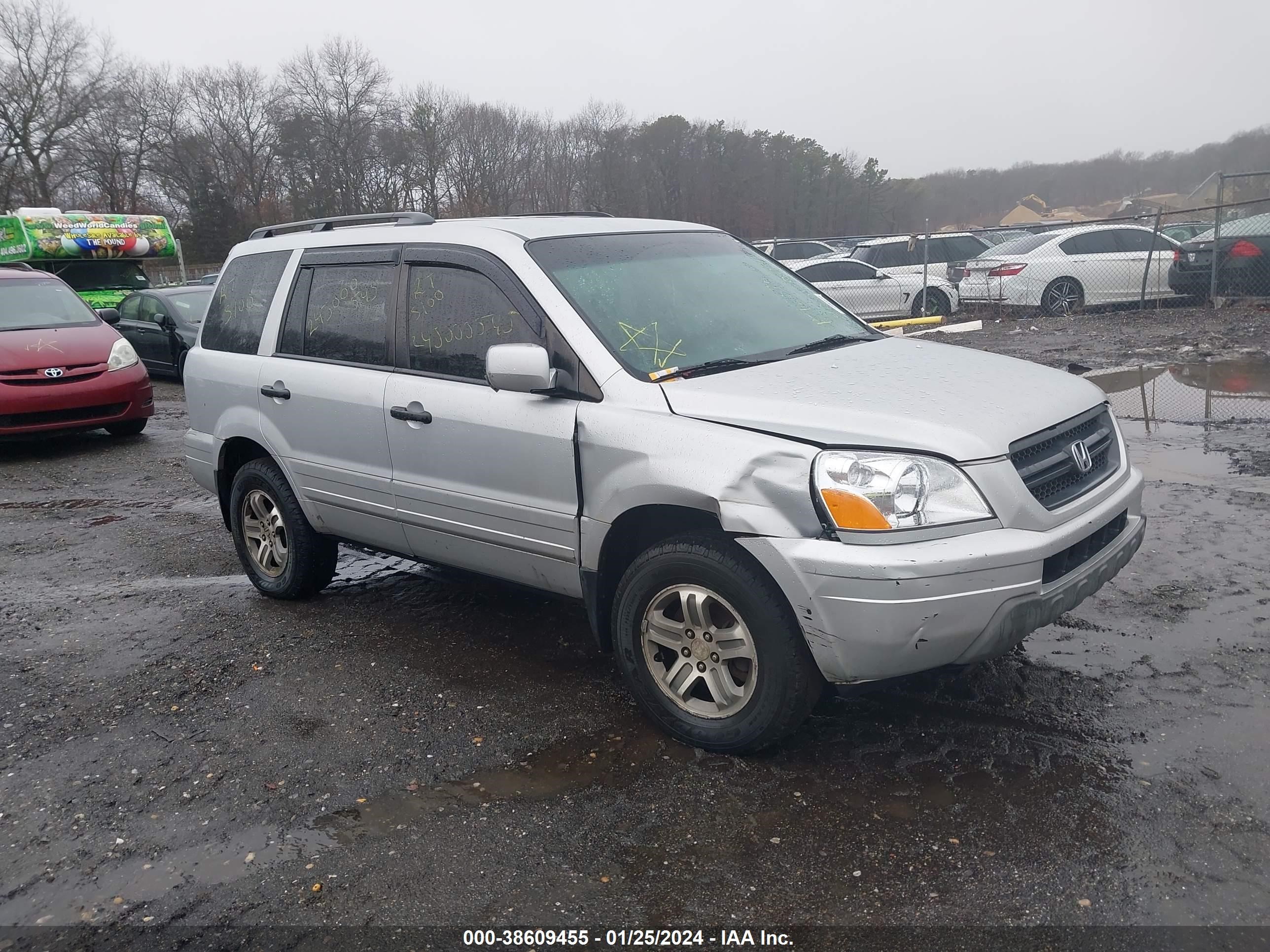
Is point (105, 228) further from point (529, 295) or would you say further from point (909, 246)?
point (529, 295)

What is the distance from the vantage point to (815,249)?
24.5 meters

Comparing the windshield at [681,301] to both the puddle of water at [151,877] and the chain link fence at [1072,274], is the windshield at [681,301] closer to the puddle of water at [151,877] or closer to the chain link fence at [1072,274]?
the puddle of water at [151,877]

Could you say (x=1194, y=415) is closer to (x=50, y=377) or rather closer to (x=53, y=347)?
(x=50, y=377)

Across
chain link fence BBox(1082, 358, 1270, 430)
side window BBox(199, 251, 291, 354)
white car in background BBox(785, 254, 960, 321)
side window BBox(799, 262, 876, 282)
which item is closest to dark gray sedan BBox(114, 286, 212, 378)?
side window BBox(199, 251, 291, 354)

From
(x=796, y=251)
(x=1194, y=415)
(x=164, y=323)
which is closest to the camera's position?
(x=1194, y=415)

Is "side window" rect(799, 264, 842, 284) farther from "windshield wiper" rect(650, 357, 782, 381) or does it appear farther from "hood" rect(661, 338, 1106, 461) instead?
"windshield wiper" rect(650, 357, 782, 381)

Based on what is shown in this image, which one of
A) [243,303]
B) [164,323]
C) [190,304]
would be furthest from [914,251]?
[243,303]

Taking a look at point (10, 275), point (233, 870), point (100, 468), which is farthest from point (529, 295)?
point (10, 275)

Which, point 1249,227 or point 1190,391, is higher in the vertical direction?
point 1249,227

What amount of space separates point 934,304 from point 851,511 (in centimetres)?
1594

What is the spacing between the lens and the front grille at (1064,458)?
3.17m

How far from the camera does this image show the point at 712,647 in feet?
11.1

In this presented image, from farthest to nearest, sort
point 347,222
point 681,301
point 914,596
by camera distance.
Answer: point 347,222 → point 681,301 → point 914,596

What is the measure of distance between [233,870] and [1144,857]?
2.64 meters
